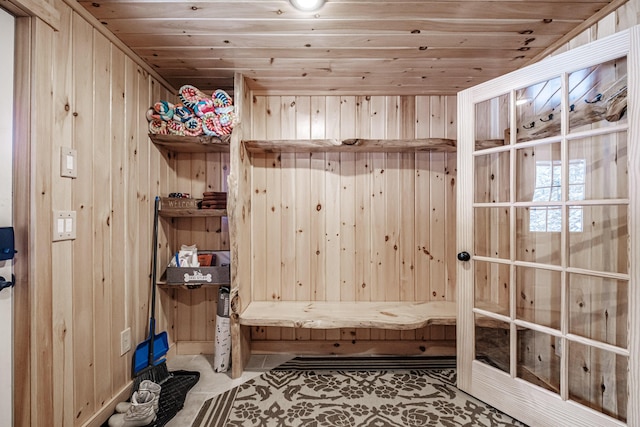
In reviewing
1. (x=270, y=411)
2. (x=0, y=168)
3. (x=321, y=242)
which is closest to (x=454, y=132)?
(x=321, y=242)

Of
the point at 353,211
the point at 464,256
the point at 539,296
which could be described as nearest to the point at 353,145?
the point at 353,211

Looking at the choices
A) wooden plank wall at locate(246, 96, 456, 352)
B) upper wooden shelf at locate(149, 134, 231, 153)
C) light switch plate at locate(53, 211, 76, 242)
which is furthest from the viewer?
wooden plank wall at locate(246, 96, 456, 352)

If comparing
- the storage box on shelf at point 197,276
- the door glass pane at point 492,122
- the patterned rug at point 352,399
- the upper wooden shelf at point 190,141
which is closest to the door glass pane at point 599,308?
the patterned rug at point 352,399

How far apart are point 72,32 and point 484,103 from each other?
220 centimetres

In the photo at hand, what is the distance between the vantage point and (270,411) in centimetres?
173

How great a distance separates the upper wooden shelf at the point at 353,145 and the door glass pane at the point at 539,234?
735 mm

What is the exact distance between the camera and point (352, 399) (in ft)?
6.01

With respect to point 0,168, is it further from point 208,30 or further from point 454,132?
point 454,132

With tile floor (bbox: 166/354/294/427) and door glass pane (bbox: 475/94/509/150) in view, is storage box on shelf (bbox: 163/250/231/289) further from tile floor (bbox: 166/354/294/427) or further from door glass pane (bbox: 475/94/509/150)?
door glass pane (bbox: 475/94/509/150)

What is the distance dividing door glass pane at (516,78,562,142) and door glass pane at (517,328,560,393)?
3.46 feet

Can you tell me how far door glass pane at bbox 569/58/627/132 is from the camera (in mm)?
1353

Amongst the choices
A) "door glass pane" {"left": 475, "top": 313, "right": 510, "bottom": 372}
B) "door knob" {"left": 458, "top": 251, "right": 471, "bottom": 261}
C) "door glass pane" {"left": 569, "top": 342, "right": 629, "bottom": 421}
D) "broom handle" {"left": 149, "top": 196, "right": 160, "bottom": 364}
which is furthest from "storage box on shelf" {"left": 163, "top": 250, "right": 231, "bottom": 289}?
"door glass pane" {"left": 569, "top": 342, "right": 629, "bottom": 421}

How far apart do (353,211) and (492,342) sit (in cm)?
126

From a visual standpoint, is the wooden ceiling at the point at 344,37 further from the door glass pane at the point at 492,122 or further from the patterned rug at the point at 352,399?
the patterned rug at the point at 352,399
